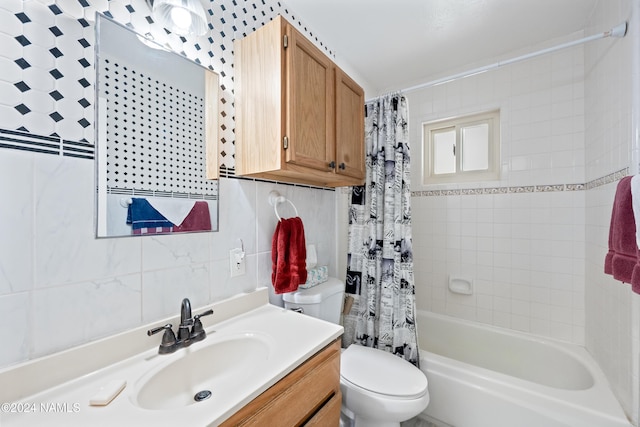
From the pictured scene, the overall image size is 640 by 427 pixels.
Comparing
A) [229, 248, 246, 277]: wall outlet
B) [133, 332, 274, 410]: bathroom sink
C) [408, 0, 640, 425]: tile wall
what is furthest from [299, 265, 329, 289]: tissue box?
[408, 0, 640, 425]: tile wall

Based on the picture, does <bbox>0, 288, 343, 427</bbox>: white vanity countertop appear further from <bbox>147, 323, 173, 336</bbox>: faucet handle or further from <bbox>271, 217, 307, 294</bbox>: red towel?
<bbox>271, 217, 307, 294</bbox>: red towel

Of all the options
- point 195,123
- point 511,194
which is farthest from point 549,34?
point 195,123

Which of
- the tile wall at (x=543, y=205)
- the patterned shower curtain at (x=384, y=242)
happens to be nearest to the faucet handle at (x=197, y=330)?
the patterned shower curtain at (x=384, y=242)

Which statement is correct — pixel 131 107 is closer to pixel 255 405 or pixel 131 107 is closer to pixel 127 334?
pixel 127 334

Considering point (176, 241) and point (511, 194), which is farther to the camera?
point (511, 194)

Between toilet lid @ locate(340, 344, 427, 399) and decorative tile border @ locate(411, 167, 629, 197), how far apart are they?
1.38m

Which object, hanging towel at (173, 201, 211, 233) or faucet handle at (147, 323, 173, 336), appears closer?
faucet handle at (147, 323, 173, 336)

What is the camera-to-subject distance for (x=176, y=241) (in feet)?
3.28

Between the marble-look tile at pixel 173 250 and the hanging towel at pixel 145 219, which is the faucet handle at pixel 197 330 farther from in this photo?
the hanging towel at pixel 145 219

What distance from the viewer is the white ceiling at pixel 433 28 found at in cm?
149

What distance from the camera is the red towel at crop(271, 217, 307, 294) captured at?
1.29 metres

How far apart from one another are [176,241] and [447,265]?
2075mm

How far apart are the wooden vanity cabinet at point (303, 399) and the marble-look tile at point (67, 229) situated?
61cm

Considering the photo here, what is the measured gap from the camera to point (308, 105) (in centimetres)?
120
